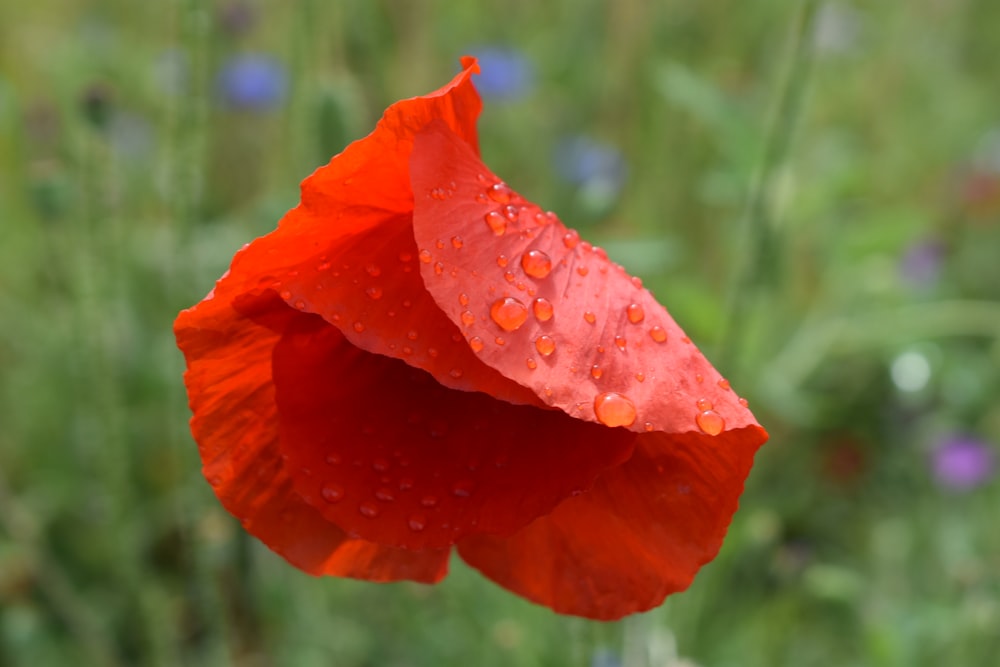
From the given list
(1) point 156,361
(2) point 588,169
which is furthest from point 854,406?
(1) point 156,361

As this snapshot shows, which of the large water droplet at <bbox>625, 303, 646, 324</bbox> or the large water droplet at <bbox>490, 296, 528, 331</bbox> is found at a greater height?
the large water droplet at <bbox>490, 296, 528, 331</bbox>

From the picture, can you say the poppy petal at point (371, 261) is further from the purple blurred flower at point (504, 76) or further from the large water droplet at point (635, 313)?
the purple blurred flower at point (504, 76)

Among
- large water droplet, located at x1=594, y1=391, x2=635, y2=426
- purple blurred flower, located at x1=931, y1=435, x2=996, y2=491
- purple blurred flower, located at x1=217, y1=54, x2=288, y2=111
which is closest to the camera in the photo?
large water droplet, located at x1=594, y1=391, x2=635, y2=426

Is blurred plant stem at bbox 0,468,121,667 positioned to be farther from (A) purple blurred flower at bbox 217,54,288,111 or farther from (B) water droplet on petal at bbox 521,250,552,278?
(A) purple blurred flower at bbox 217,54,288,111

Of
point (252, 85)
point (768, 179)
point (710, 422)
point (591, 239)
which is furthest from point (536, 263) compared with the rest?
point (252, 85)

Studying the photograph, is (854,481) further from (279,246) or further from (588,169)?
(279,246)

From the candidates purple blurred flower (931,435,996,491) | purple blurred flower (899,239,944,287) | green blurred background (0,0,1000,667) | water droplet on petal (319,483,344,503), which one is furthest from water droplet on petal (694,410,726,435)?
purple blurred flower (899,239,944,287)

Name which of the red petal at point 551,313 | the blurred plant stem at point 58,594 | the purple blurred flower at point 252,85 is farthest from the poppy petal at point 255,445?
the purple blurred flower at point 252,85
